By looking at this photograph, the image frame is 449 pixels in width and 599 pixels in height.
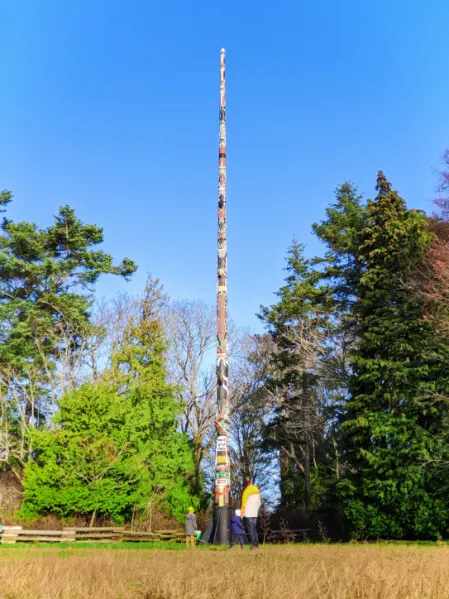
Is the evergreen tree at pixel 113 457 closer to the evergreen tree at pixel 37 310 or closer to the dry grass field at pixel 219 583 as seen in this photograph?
the evergreen tree at pixel 37 310

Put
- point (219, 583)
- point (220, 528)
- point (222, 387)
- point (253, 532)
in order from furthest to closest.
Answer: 1. point (222, 387)
2. point (220, 528)
3. point (253, 532)
4. point (219, 583)

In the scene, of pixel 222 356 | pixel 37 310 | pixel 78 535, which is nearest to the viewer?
pixel 222 356

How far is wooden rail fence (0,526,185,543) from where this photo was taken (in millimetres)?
18625

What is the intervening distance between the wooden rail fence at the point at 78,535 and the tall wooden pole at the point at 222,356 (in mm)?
5105

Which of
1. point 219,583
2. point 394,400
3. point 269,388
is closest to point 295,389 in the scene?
point 269,388

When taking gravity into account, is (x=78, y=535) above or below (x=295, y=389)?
below

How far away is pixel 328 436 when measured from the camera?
3375cm

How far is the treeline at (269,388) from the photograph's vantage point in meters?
20.6

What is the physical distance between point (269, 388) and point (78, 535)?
717 inches

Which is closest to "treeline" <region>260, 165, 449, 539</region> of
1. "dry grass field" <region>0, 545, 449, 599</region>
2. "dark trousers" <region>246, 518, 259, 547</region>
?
"dark trousers" <region>246, 518, 259, 547</region>

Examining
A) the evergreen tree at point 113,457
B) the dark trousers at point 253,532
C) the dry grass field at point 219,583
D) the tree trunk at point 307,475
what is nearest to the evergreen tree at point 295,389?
the tree trunk at point 307,475

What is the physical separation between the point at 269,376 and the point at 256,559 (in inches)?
1170

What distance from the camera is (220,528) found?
15.7 meters

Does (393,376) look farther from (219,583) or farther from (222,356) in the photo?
(219,583)
